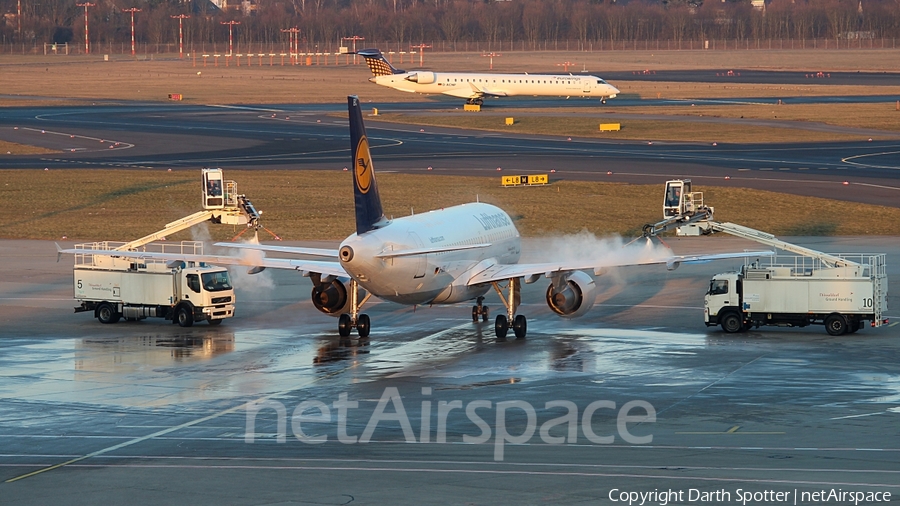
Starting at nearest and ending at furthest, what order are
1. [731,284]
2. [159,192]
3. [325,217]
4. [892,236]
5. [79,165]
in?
[731,284]
[892,236]
[325,217]
[159,192]
[79,165]

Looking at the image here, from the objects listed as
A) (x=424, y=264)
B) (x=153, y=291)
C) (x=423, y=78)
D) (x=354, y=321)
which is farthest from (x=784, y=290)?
(x=423, y=78)

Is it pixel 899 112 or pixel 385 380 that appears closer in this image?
pixel 385 380

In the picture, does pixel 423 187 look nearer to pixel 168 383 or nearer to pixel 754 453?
pixel 168 383

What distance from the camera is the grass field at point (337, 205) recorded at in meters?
76.8

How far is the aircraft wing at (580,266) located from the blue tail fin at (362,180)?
6.38 m

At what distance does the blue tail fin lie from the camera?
43000mm

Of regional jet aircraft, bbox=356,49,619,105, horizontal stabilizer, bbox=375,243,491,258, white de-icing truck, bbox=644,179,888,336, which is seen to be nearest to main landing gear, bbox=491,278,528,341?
horizontal stabilizer, bbox=375,243,491,258

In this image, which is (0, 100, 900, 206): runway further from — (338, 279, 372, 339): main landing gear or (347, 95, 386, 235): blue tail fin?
(347, 95, 386, 235): blue tail fin

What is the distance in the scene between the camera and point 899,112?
144 meters

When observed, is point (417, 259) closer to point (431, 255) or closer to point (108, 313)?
point (431, 255)

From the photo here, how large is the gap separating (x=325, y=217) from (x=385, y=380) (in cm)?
4234

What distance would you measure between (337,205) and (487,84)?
8830cm

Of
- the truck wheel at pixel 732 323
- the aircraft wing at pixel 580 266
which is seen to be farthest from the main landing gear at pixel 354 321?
the truck wheel at pixel 732 323

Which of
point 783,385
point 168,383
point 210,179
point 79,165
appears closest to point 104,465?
point 168,383
